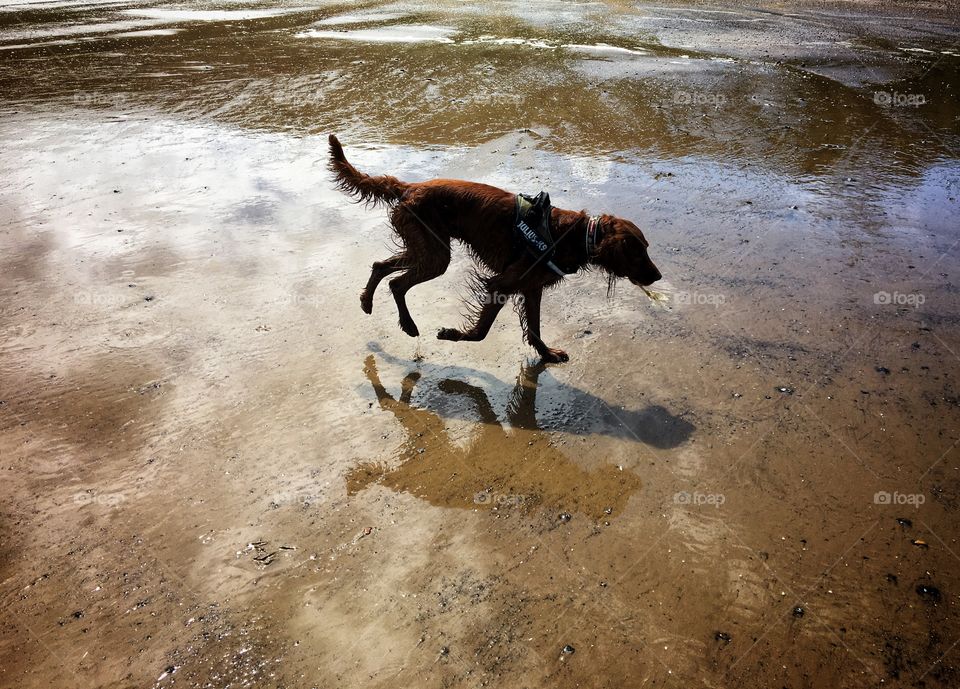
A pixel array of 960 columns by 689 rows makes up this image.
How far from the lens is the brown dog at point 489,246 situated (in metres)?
4.09

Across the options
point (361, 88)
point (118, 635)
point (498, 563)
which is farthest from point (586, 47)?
point (118, 635)

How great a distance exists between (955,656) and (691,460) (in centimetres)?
143

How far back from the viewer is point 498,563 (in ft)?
9.82

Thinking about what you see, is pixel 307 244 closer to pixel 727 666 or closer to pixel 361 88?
pixel 727 666

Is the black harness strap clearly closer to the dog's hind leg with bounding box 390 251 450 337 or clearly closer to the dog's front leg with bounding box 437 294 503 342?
the dog's front leg with bounding box 437 294 503 342

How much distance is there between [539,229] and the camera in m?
4.10
